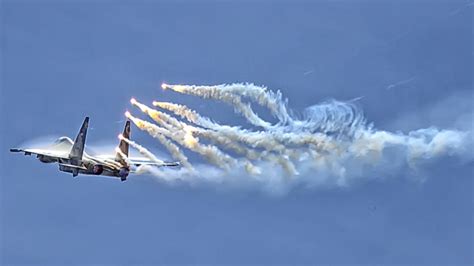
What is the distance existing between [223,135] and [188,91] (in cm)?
449

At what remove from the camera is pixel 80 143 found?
97000mm

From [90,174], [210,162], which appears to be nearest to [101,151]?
[90,174]

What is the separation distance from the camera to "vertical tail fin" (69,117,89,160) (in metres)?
96.8

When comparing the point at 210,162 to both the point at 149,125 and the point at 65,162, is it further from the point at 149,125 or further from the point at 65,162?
the point at 65,162

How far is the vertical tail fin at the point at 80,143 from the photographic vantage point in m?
96.8

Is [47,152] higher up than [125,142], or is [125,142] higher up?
[125,142]

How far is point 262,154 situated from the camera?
95.2 meters

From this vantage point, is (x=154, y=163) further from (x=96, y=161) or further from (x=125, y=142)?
(x=96, y=161)

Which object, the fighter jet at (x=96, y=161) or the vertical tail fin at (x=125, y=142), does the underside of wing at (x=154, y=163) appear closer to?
the fighter jet at (x=96, y=161)

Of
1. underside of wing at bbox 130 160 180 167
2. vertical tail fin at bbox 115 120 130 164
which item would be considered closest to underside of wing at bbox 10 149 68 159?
vertical tail fin at bbox 115 120 130 164

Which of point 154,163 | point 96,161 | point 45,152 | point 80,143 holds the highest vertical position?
point 45,152

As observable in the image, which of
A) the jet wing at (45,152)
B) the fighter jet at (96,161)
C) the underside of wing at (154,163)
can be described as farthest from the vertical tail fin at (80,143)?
the underside of wing at (154,163)

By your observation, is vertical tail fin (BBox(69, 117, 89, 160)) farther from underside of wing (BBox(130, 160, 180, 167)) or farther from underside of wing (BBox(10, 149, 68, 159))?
underside of wing (BBox(130, 160, 180, 167))

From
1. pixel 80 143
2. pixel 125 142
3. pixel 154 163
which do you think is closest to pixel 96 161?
pixel 80 143
